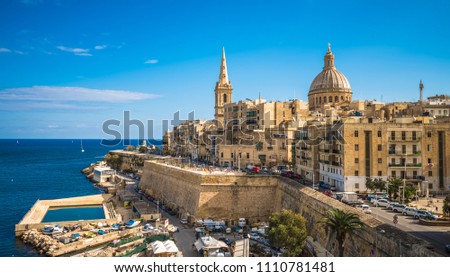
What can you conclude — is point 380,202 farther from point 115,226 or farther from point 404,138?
point 115,226

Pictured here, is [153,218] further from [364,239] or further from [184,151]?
[184,151]

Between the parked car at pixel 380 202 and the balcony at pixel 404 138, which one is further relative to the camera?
the balcony at pixel 404 138

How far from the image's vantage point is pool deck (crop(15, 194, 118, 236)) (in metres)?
21.1

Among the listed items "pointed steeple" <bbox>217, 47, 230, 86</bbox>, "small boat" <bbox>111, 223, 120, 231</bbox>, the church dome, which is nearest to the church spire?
"pointed steeple" <bbox>217, 47, 230, 86</bbox>

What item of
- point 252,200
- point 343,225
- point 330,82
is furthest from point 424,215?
point 330,82

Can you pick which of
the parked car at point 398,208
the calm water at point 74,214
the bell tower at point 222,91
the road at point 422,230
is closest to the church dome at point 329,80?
the bell tower at point 222,91

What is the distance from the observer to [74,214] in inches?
1061

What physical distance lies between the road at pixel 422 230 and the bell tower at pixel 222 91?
33024mm

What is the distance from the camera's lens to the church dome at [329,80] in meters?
41.6

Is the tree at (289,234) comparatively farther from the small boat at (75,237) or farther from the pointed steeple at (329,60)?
the pointed steeple at (329,60)

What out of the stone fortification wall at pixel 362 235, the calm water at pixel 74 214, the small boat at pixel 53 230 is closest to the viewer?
the stone fortification wall at pixel 362 235

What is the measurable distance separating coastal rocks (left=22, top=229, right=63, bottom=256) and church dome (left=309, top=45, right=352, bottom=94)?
107ft

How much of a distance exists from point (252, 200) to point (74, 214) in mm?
14297

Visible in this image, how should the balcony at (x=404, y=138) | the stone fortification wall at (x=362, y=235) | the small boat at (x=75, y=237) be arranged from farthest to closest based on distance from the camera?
the balcony at (x=404, y=138)
the small boat at (x=75, y=237)
the stone fortification wall at (x=362, y=235)
